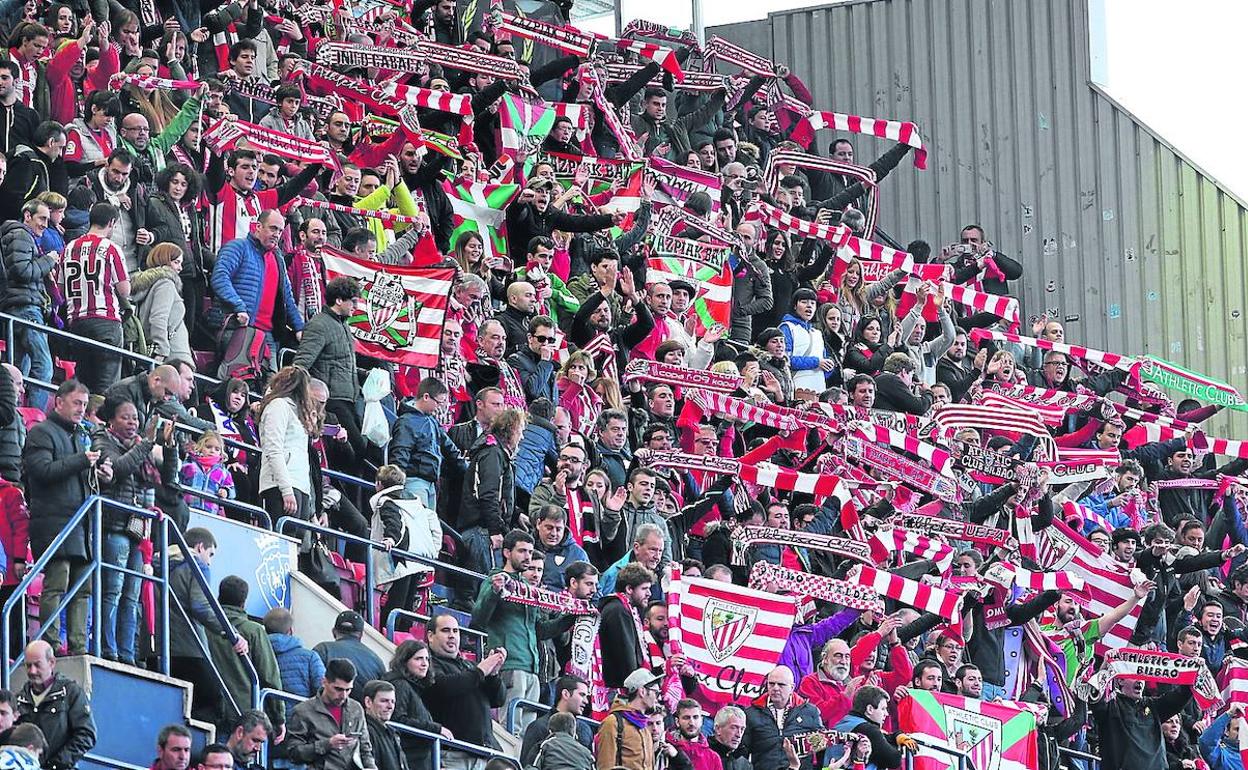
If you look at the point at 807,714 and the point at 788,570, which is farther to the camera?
the point at 788,570

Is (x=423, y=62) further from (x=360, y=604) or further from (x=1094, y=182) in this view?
(x=1094, y=182)

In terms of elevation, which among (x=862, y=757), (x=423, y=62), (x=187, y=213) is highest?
(x=423, y=62)

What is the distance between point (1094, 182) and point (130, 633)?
19472mm

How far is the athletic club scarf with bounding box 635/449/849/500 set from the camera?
19219mm

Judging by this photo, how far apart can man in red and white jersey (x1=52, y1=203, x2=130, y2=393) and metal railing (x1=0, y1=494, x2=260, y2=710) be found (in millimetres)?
1810

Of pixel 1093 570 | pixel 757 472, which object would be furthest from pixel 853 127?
pixel 757 472

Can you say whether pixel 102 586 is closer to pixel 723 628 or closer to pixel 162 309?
pixel 162 309

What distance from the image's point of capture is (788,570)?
1819cm

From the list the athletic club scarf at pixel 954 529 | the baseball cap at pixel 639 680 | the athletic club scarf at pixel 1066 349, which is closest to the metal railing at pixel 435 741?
the baseball cap at pixel 639 680

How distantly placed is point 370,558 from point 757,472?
4785 mm

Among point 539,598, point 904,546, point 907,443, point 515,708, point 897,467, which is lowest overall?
point 515,708

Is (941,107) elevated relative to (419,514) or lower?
elevated

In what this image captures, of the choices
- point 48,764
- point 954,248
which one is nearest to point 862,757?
point 48,764

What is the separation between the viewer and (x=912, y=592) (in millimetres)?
19219
